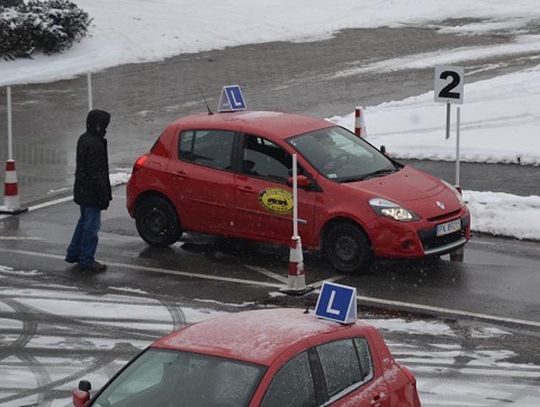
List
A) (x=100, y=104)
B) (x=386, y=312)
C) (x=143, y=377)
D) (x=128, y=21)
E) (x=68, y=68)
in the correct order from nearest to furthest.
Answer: (x=143, y=377)
(x=386, y=312)
(x=100, y=104)
(x=68, y=68)
(x=128, y=21)

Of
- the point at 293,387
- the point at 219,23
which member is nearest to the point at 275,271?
the point at 293,387

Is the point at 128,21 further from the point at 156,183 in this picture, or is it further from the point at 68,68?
the point at 156,183

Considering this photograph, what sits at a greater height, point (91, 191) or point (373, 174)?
point (373, 174)

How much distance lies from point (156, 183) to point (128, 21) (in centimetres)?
2142

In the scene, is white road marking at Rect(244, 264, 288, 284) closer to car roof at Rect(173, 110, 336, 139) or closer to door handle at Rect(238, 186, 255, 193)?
door handle at Rect(238, 186, 255, 193)

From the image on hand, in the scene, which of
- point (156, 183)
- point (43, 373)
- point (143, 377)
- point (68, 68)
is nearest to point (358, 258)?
point (156, 183)

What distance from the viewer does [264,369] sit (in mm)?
7645

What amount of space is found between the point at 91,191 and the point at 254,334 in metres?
7.17

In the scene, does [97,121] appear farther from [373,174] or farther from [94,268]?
[373,174]

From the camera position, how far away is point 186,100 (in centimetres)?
2712

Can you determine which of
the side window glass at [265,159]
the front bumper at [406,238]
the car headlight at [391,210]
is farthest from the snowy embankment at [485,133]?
the side window glass at [265,159]

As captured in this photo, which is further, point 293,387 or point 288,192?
point 288,192

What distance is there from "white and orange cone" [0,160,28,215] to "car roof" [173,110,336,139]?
3.03 meters

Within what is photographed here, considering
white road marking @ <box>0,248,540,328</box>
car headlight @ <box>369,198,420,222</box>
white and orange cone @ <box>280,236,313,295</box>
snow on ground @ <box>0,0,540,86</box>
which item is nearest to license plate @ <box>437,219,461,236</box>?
car headlight @ <box>369,198,420,222</box>
